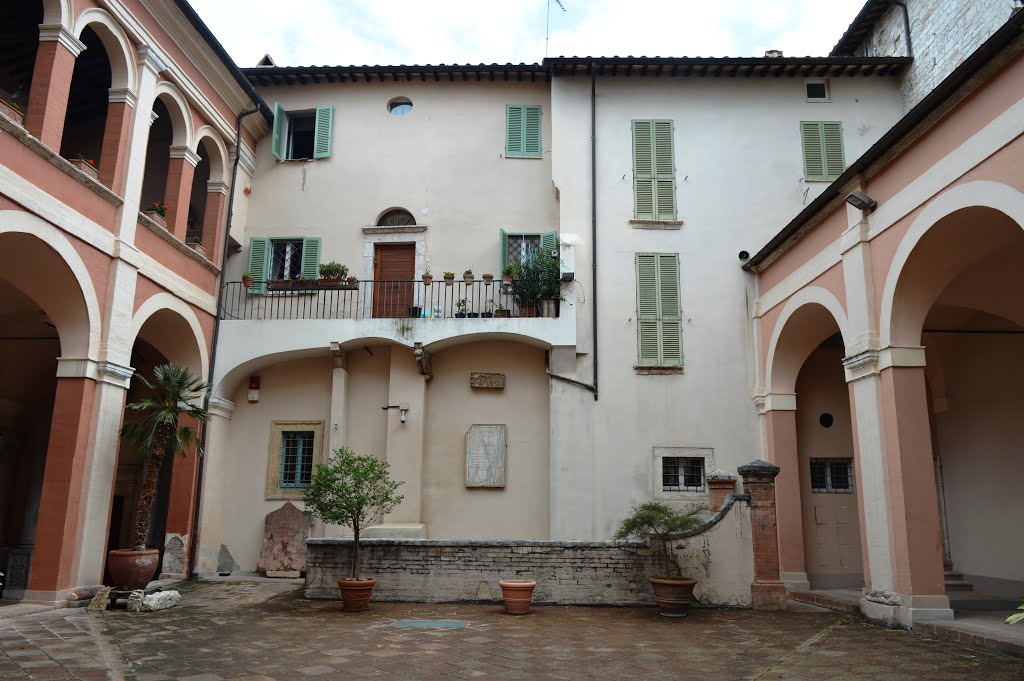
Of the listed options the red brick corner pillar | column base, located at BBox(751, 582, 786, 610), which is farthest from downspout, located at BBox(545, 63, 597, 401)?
column base, located at BBox(751, 582, 786, 610)

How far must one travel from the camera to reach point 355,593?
10406mm

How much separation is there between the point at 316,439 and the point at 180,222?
473 centimetres

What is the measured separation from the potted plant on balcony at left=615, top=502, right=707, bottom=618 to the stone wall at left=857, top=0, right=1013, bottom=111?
959 centimetres

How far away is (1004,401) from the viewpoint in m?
12.7

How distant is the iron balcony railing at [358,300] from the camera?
50.2ft

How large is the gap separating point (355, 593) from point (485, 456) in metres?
4.81

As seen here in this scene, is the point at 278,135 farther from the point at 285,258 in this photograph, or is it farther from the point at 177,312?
the point at 177,312

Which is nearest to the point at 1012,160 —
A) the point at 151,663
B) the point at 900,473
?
the point at 900,473

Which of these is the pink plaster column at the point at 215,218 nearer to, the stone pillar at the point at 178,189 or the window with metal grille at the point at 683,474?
the stone pillar at the point at 178,189

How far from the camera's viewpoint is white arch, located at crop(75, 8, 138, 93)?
1135 cm

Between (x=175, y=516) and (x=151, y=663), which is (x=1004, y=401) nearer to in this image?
(x=151, y=663)

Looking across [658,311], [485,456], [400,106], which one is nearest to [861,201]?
[658,311]

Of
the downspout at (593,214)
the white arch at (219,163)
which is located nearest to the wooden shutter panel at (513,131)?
the downspout at (593,214)

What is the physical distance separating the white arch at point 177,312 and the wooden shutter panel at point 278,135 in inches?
165
